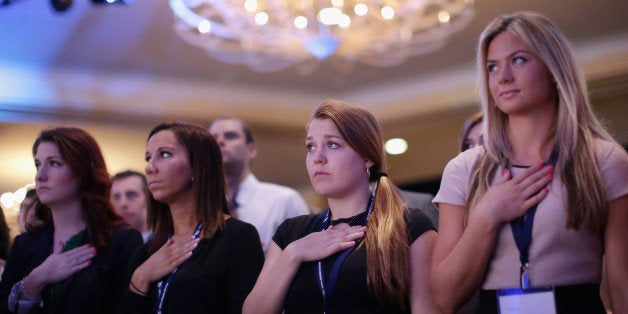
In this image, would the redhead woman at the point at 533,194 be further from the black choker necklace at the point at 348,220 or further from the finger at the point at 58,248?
the finger at the point at 58,248

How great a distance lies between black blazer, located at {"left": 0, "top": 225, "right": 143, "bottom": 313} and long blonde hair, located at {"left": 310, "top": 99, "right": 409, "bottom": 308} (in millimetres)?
1110

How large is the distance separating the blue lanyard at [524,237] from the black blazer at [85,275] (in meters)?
1.60

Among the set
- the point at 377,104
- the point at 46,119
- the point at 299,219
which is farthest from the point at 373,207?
the point at 377,104

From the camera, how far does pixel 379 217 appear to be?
2.47 metres

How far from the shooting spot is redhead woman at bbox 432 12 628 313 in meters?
2.03

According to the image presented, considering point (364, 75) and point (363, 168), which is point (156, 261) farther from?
point (364, 75)

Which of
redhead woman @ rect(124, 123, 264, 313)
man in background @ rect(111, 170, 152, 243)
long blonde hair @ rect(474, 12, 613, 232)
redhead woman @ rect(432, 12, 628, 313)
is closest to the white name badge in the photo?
redhead woman @ rect(432, 12, 628, 313)

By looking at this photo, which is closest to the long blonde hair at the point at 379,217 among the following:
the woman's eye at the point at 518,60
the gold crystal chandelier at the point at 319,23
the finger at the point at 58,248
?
the woman's eye at the point at 518,60

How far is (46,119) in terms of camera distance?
816cm

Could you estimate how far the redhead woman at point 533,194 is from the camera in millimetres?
2033

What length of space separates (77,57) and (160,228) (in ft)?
15.9

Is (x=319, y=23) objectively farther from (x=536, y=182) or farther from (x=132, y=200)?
(x=536, y=182)

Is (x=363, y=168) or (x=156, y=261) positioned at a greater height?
(x=363, y=168)

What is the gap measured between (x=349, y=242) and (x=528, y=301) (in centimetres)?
60
